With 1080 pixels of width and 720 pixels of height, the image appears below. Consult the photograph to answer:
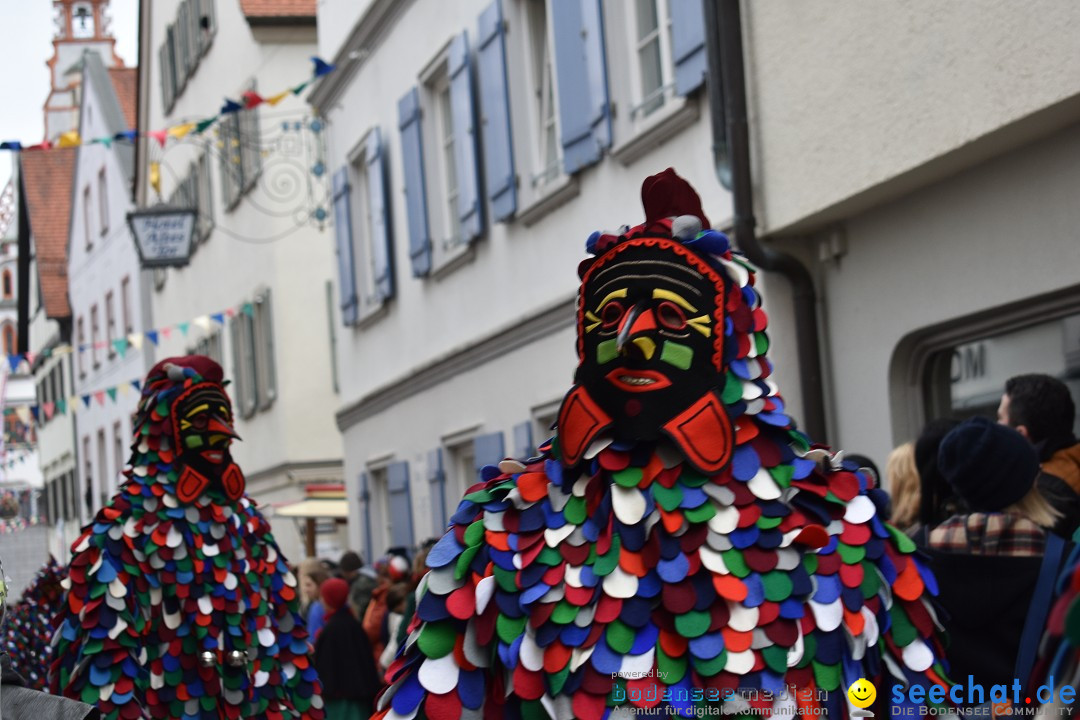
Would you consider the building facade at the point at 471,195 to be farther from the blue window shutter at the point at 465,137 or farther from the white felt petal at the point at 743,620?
the white felt petal at the point at 743,620

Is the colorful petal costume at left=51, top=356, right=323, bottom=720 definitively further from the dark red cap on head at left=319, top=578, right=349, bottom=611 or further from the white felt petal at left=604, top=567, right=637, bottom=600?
the dark red cap on head at left=319, top=578, right=349, bottom=611

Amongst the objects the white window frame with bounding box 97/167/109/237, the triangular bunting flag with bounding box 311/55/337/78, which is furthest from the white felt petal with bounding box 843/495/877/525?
the white window frame with bounding box 97/167/109/237

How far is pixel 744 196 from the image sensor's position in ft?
29.9

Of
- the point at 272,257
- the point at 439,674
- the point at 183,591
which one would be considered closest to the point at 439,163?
the point at 272,257

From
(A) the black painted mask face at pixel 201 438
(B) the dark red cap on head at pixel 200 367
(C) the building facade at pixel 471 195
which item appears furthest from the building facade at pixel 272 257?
(A) the black painted mask face at pixel 201 438

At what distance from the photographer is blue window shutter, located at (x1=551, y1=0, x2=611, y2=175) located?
1104cm

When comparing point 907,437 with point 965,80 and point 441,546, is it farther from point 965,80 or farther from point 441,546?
point 441,546

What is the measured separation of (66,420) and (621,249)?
142ft

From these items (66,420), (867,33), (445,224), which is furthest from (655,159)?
(66,420)

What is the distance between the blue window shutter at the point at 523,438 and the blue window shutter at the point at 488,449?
247 millimetres

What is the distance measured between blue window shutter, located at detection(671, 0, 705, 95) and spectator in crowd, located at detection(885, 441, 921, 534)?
432 centimetres

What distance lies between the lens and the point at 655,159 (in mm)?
10430

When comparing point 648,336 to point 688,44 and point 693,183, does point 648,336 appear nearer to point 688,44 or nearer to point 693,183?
point 688,44

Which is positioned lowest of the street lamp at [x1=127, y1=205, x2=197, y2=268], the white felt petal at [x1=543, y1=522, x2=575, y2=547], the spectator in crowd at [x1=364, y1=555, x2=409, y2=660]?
the spectator in crowd at [x1=364, y1=555, x2=409, y2=660]
